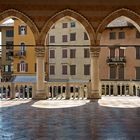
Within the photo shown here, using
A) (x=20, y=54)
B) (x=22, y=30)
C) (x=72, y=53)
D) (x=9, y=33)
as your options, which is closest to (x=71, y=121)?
(x=72, y=53)

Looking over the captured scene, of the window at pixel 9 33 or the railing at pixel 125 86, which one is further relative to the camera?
the window at pixel 9 33

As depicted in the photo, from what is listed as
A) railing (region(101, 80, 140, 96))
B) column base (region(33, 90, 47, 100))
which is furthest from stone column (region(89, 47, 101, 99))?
column base (region(33, 90, 47, 100))

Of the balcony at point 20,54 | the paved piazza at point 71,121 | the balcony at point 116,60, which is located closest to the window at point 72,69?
the balcony at point 116,60

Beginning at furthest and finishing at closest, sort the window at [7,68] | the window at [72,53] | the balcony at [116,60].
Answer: the window at [7,68], the window at [72,53], the balcony at [116,60]

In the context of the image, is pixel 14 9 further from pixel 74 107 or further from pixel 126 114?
pixel 126 114

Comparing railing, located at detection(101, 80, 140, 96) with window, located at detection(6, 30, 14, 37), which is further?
window, located at detection(6, 30, 14, 37)

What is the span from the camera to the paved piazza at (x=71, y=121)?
763 centimetres

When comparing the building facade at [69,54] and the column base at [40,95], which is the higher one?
the building facade at [69,54]

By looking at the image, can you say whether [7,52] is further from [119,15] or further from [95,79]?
[119,15]

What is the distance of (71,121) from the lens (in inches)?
378

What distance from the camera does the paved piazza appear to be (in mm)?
7626

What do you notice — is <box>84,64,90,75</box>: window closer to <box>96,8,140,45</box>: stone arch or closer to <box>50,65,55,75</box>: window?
<box>50,65,55,75</box>: window

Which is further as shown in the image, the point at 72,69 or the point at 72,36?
the point at 72,36

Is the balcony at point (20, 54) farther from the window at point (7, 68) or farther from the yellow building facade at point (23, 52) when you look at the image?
the window at point (7, 68)
